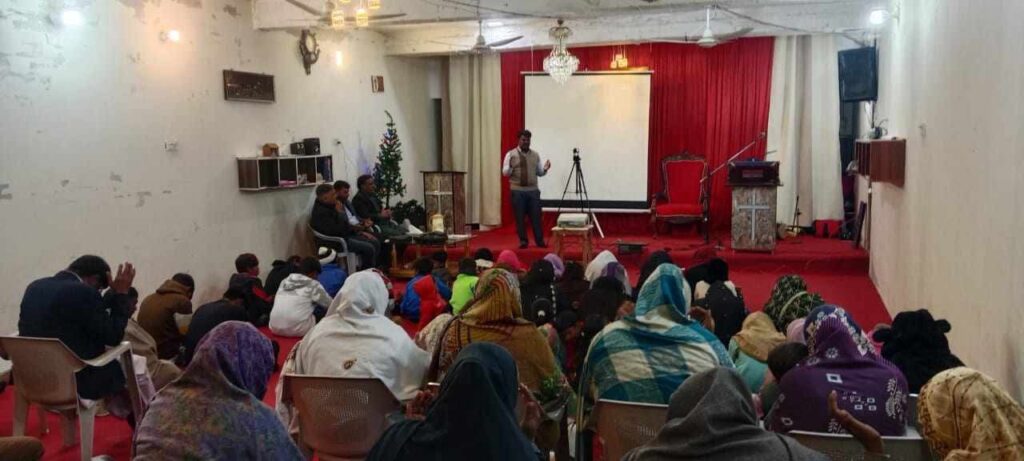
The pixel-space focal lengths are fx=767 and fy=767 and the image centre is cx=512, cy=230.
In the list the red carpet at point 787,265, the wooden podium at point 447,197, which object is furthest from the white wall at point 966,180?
the wooden podium at point 447,197

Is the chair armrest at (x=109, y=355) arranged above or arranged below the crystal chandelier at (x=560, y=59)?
below

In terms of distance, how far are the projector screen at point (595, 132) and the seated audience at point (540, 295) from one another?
5.22 m

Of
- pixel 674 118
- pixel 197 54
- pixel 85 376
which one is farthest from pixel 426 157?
pixel 85 376

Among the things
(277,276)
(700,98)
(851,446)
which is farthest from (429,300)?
(700,98)

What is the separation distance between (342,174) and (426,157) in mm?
2287

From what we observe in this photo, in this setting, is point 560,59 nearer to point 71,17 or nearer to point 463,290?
point 463,290

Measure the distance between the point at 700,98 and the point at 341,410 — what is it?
7851mm

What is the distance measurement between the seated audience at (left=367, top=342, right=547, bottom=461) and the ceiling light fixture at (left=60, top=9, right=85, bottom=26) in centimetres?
471

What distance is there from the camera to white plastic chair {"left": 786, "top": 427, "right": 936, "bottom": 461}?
2105 millimetres

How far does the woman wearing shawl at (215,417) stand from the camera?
2.05 m

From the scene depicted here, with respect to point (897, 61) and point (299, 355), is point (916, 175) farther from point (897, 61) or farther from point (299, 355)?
point (299, 355)

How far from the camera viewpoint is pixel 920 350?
9.40 feet

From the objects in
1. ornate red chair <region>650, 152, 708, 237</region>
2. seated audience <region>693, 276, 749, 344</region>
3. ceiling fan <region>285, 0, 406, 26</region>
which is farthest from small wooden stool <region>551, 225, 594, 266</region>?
seated audience <region>693, 276, 749, 344</region>

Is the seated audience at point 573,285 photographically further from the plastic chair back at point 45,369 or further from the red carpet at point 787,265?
the plastic chair back at point 45,369
